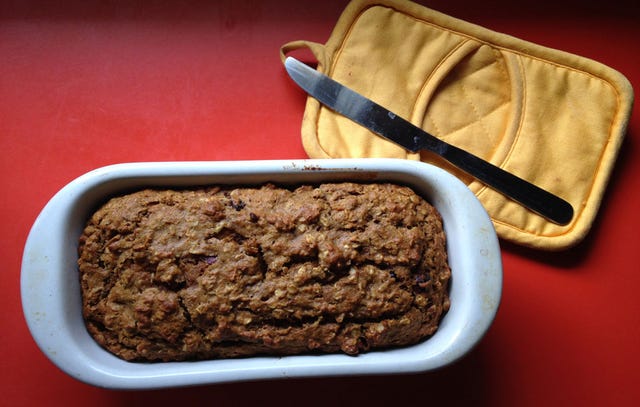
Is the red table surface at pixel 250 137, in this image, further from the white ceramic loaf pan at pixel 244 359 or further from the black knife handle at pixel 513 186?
the white ceramic loaf pan at pixel 244 359

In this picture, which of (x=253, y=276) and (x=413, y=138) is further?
(x=413, y=138)

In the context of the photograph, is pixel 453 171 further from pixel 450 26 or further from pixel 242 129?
pixel 242 129

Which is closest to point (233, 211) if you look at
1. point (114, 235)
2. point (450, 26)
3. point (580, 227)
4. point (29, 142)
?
point (114, 235)

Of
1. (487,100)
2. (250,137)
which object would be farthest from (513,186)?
(250,137)

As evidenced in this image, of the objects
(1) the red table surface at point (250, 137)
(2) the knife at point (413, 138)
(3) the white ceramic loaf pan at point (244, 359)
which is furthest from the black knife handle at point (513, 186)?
(3) the white ceramic loaf pan at point (244, 359)

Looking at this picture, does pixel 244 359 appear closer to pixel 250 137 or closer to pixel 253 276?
pixel 253 276
